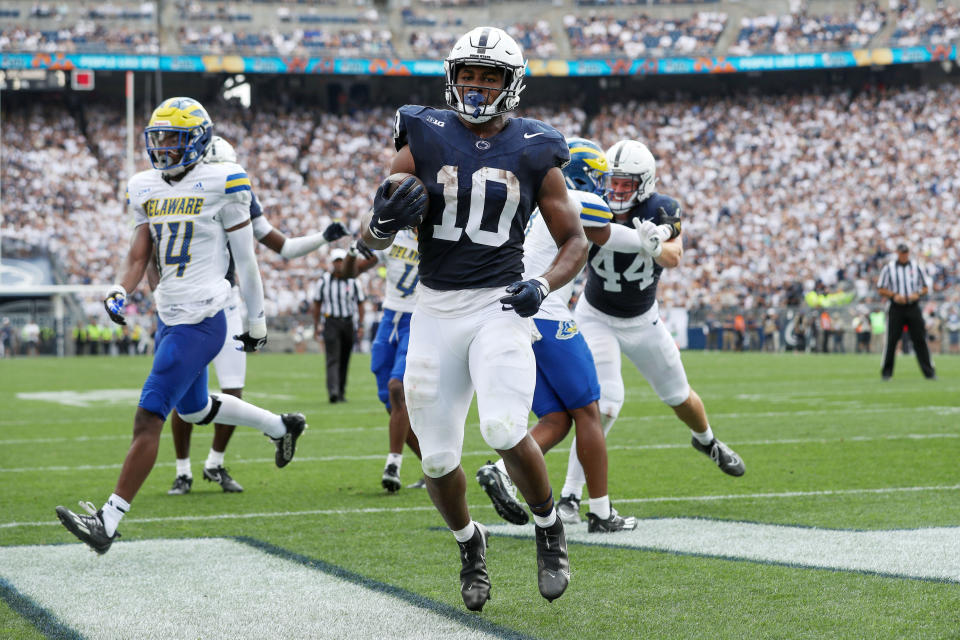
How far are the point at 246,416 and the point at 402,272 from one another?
156cm

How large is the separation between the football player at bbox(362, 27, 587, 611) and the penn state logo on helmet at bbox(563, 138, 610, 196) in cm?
153

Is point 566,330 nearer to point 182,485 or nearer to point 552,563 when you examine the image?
point 552,563

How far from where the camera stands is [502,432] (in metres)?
3.85

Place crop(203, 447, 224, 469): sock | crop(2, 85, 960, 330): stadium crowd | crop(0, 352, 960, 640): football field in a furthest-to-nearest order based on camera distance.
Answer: crop(2, 85, 960, 330): stadium crowd < crop(203, 447, 224, 469): sock < crop(0, 352, 960, 640): football field

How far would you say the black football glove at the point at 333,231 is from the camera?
5.82 metres

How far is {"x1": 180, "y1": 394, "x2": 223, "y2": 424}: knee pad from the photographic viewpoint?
239 inches

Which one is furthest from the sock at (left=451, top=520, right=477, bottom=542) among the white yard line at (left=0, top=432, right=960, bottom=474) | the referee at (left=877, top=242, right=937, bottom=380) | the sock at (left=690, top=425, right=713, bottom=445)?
the referee at (left=877, top=242, right=937, bottom=380)

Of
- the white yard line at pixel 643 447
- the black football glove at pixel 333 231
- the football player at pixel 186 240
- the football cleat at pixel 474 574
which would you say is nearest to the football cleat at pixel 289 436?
the football player at pixel 186 240

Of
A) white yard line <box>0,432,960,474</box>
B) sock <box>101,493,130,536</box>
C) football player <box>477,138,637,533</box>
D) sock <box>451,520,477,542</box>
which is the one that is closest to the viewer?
sock <box>451,520,477,542</box>

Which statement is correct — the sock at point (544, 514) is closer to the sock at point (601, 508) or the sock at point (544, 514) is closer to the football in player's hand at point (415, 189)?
the football in player's hand at point (415, 189)

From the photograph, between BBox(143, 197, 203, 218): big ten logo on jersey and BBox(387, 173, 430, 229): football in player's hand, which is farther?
BBox(143, 197, 203, 218): big ten logo on jersey

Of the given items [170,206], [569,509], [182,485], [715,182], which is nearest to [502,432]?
[569,509]

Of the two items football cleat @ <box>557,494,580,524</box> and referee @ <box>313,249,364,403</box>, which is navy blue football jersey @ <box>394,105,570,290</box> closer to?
football cleat @ <box>557,494,580,524</box>

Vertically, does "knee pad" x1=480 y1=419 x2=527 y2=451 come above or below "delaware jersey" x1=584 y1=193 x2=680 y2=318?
below
